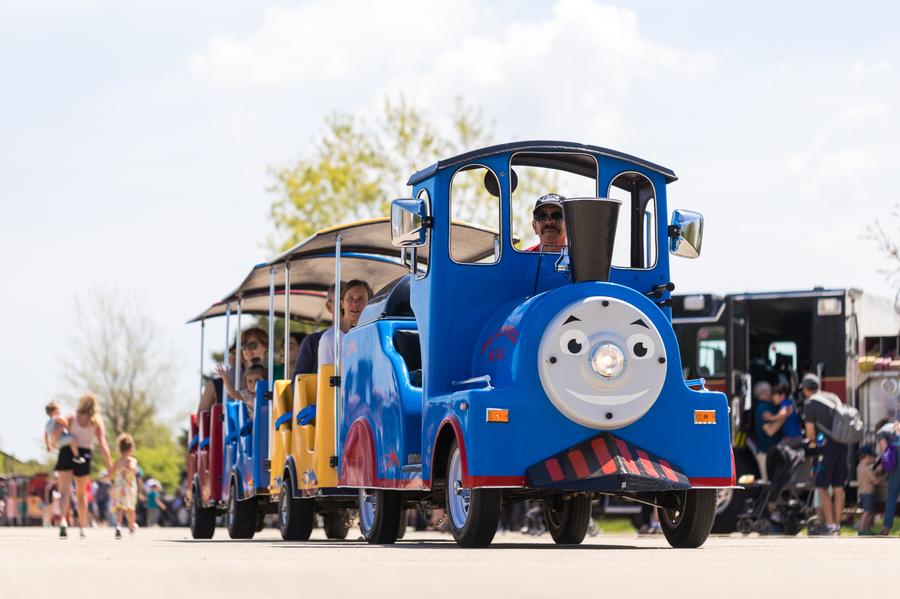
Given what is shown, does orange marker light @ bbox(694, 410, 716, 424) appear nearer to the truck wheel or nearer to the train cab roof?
the train cab roof

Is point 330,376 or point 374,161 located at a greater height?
point 374,161

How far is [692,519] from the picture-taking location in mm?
11781

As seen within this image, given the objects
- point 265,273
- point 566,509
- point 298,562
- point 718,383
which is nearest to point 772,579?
point 298,562

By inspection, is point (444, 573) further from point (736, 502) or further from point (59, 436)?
point (736, 502)

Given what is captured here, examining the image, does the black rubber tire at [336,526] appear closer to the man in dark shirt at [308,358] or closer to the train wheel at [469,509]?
the man in dark shirt at [308,358]

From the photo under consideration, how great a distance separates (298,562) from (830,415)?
12.5m

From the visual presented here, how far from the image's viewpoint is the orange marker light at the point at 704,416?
37.6 feet

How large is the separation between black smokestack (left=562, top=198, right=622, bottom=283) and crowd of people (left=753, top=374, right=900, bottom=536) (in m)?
9.77

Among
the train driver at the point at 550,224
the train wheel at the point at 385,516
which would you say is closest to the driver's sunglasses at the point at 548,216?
the train driver at the point at 550,224

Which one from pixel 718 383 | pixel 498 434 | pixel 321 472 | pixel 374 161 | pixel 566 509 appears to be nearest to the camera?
pixel 498 434

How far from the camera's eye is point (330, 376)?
14.3 meters

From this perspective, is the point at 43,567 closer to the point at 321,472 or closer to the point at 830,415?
the point at 321,472

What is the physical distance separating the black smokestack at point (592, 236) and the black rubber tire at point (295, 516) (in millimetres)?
4710

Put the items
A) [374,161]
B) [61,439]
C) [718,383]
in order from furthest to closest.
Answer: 1. [374,161]
2. [718,383]
3. [61,439]
